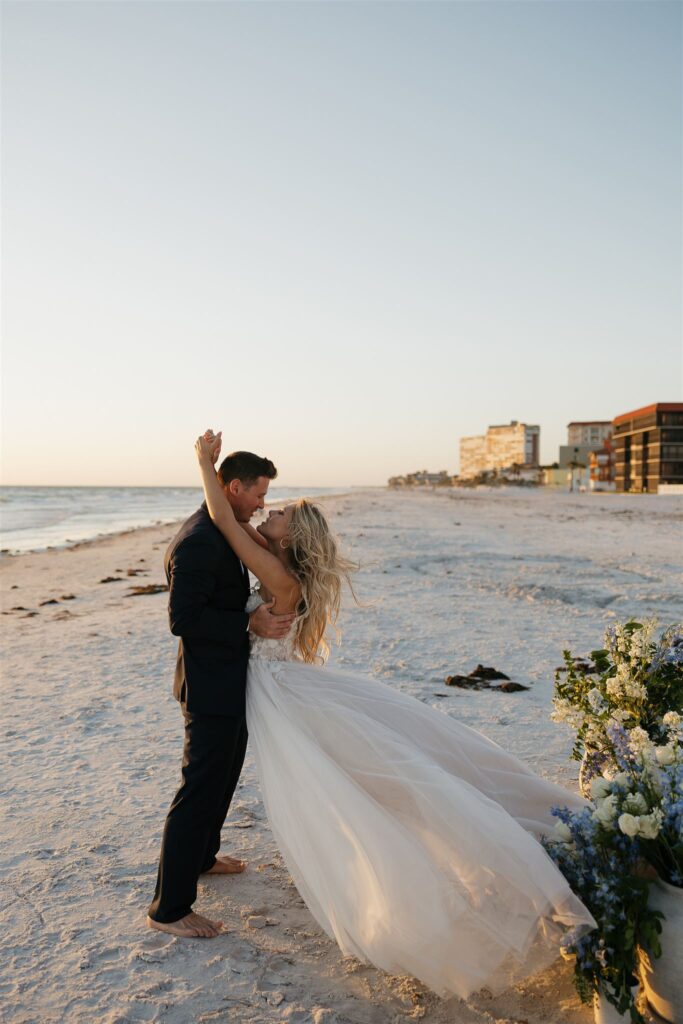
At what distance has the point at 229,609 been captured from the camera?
12.6 feet

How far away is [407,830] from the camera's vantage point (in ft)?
10.4

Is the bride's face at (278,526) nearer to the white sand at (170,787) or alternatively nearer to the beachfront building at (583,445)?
the white sand at (170,787)

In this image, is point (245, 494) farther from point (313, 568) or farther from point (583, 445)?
point (583, 445)

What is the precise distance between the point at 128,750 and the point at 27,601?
930 cm

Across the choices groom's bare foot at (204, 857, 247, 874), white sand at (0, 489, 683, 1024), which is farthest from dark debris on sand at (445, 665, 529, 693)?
groom's bare foot at (204, 857, 247, 874)

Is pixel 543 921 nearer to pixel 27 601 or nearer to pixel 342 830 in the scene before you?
pixel 342 830

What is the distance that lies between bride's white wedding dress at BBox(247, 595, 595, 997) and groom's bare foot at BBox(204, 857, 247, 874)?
1045mm

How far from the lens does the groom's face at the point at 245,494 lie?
151 inches

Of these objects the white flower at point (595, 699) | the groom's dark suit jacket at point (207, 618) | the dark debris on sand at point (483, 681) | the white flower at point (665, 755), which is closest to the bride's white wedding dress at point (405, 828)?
the groom's dark suit jacket at point (207, 618)

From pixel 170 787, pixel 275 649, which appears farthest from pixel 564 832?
pixel 170 787

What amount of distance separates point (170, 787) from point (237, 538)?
2601mm

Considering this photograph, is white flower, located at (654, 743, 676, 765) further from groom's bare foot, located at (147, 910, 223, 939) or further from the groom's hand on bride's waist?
groom's bare foot, located at (147, 910, 223, 939)

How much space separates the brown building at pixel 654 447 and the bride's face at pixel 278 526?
256ft

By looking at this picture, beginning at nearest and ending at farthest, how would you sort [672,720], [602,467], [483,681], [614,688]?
[672,720], [614,688], [483,681], [602,467]
